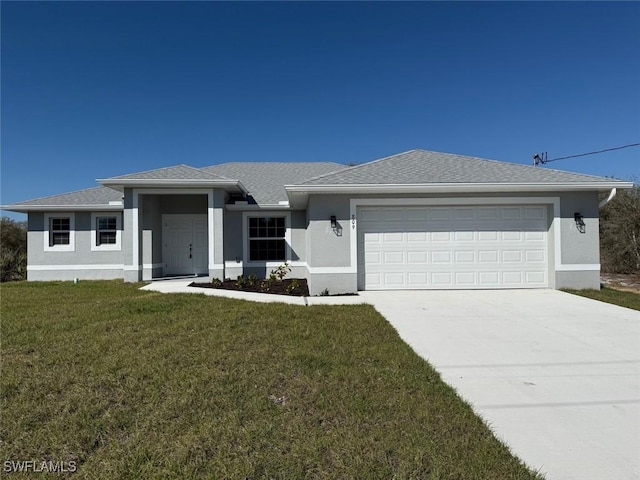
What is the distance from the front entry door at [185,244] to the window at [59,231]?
4.42 meters

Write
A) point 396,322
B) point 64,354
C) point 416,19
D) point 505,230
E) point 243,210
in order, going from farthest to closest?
point 243,210 < point 416,19 < point 505,230 < point 396,322 < point 64,354

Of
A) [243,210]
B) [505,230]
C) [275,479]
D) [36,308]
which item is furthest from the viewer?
[243,210]

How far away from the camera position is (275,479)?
2369 millimetres

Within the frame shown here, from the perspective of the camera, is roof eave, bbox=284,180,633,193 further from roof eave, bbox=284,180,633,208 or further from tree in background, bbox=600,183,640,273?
tree in background, bbox=600,183,640,273

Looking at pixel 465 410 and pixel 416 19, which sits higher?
pixel 416 19

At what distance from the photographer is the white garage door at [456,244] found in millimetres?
10008

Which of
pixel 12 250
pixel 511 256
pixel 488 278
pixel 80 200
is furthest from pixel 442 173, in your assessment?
pixel 12 250

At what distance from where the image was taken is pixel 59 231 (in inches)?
569

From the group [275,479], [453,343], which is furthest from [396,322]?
[275,479]

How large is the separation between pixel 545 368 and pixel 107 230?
1588 centimetres

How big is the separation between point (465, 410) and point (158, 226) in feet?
43.2

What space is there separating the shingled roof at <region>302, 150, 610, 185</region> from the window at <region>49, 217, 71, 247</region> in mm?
11520

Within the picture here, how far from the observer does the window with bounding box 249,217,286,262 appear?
13.6 m

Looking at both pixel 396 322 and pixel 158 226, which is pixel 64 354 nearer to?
pixel 396 322
